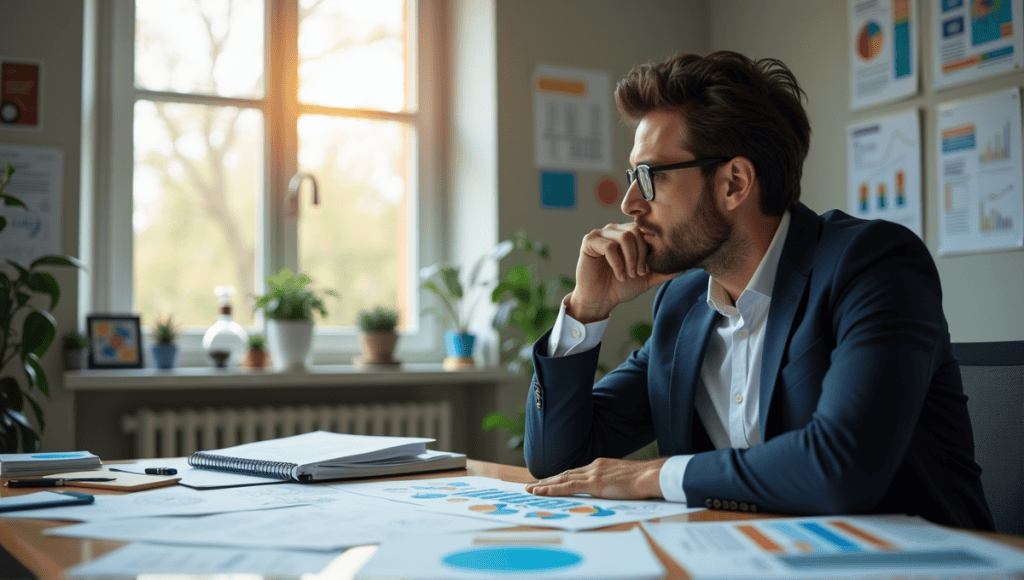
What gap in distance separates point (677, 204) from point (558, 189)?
2.11m

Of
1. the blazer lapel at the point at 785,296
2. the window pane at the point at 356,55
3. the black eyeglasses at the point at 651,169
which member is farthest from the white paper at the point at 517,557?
the window pane at the point at 356,55

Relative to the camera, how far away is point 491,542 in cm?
85

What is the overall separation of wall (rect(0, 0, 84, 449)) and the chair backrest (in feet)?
8.57

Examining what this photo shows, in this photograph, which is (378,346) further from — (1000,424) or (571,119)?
(1000,424)

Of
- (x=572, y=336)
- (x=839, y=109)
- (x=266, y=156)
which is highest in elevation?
(x=839, y=109)

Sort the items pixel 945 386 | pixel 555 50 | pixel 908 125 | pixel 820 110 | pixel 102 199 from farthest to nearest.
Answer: pixel 555 50 < pixel 820 110 < pixel 102 199 < pixel 908 125 < pixel 945 386

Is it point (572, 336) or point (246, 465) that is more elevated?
point (572, 336)

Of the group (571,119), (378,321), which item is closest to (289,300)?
(378,321)

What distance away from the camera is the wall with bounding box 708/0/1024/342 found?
2766 mm

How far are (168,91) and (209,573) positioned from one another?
299 cm

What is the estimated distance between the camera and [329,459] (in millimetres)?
1359

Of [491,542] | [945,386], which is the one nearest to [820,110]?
[945,386]

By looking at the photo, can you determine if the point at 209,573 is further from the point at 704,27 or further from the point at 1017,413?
the point at 704,27

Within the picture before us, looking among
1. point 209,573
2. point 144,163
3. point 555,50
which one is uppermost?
point 555,50
